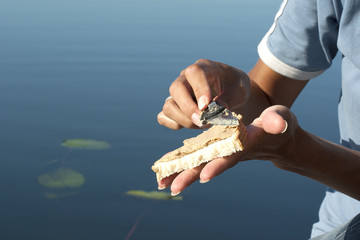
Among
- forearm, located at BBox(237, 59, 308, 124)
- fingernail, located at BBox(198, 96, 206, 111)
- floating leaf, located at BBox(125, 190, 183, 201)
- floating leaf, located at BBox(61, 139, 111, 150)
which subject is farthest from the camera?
floating leaf, located at BBox(61, 139, 111, 150)

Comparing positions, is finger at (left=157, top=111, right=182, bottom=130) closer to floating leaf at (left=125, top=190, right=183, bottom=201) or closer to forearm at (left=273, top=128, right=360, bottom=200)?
forearm at (left=273, top=128, right=360, bottom=200)

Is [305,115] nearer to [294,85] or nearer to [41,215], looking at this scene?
[294,85]

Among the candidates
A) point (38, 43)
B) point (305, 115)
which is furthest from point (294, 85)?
point (38, 43)

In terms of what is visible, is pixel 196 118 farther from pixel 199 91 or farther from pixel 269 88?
pixel 269 88

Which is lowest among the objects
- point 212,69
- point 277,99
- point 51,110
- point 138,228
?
point 138,228

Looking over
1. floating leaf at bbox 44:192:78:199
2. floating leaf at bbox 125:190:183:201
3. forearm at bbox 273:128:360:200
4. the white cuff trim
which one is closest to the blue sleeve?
the white cuff trim

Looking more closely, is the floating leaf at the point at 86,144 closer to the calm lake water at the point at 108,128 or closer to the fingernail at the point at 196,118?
the calm lake water at the point at 108,128

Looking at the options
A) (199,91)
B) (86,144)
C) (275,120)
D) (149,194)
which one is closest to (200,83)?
(199,91)
